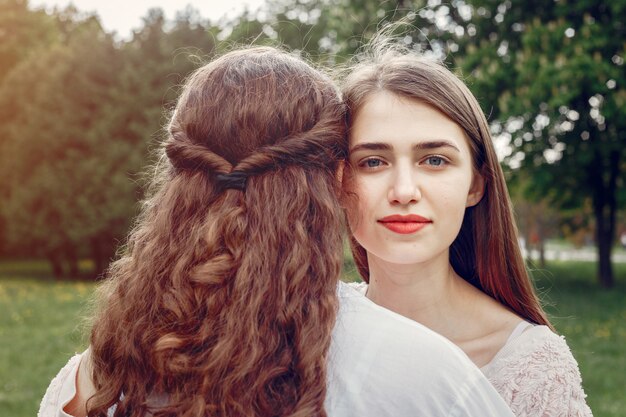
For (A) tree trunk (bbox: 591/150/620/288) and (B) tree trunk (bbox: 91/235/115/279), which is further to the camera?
(B) tree trunk (bbox: 91/235/115/279)

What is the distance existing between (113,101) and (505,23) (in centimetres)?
1365

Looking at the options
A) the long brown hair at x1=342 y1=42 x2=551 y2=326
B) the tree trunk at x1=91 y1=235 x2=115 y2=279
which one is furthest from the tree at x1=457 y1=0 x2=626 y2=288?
the tree trunk at x1=91 y1=235 x2=115 y2=279

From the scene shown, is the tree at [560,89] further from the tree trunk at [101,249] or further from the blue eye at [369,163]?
the tree trunk at [101,249]

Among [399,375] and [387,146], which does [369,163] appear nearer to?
[387,146]

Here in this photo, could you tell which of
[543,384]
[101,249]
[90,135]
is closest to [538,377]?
[543,384]

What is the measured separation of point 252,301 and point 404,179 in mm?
808

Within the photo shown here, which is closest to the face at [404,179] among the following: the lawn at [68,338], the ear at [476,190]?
the ear at [476,190]

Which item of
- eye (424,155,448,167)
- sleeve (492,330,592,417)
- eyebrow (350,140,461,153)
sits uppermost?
eyebrow (350,140,461,153)

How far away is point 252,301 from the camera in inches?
58.1

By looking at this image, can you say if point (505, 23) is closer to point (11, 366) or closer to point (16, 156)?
point (11, 366)

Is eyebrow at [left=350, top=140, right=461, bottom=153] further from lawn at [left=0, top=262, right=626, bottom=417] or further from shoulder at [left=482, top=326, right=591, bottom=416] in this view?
lawn at [left=0, top=262, right=626, bottom=417]

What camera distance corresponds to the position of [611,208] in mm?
16719

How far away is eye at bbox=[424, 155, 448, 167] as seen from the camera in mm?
2217

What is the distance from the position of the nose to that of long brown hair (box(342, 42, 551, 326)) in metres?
0.27
